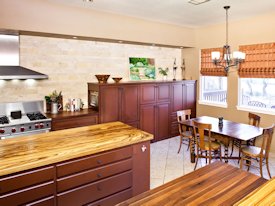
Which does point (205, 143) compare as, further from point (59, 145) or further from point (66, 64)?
point (66, 64)

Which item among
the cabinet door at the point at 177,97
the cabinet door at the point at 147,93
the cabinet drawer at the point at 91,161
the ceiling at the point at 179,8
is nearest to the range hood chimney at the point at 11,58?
the ceiling at the point at 179,8

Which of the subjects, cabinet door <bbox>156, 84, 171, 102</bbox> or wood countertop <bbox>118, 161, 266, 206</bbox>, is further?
cabinet door <bbox>156, 84, 171, 102</bbox>

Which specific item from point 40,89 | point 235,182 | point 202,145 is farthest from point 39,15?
point 235,182

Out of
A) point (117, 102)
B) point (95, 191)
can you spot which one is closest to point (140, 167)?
point (95, 191)

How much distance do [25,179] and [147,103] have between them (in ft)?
12.1

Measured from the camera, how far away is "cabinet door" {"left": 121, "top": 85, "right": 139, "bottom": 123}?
495 cm

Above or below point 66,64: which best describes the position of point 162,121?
below

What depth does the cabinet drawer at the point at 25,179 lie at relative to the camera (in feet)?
6.08

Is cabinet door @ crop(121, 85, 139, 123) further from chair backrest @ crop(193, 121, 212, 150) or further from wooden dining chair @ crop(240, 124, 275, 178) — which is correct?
wooden dining chair @ crop(240, 124, 275, 178)

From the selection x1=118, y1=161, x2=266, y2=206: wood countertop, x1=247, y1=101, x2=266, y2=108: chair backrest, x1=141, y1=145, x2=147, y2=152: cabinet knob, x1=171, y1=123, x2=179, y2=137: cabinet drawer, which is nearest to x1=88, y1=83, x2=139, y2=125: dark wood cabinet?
x1=171, y1=123, x2=179, y2=137: cabinet drawer

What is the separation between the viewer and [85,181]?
2.29m

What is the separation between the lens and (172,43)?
18.9 ft

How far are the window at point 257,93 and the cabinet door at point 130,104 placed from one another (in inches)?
100.0

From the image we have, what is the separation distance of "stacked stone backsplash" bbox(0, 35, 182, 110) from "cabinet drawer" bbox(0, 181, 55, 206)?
2648mm
